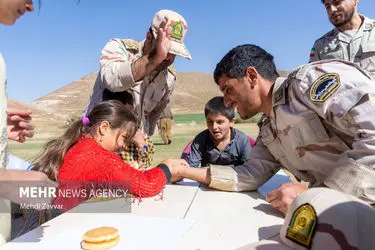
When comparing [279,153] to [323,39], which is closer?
[279,153]

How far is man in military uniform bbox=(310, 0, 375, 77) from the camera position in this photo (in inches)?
109

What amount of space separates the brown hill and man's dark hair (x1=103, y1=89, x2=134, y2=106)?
21.7 metres

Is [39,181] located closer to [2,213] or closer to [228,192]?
[2,213]

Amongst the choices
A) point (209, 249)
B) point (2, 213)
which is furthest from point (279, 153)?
point (2, 213)

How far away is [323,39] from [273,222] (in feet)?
7.50

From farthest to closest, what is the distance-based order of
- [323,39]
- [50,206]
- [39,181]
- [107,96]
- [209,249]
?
[323,39], [107,96], [50,206], [39,181], [209,249]

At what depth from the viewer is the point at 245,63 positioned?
192 cm

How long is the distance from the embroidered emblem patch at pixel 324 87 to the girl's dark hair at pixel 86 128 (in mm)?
1232

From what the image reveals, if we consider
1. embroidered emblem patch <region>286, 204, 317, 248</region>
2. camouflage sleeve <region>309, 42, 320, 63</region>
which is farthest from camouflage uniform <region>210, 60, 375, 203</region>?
camouflage sleeve <region>309, 42, 320, 63</region>

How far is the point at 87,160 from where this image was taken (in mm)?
1845

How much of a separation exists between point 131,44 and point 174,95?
4653cm

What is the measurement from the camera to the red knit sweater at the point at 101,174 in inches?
68.3

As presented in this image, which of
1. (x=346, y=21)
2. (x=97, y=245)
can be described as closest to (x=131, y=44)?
(x=346, y=21)

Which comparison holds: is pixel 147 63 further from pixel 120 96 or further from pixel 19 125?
pixel 19 125
